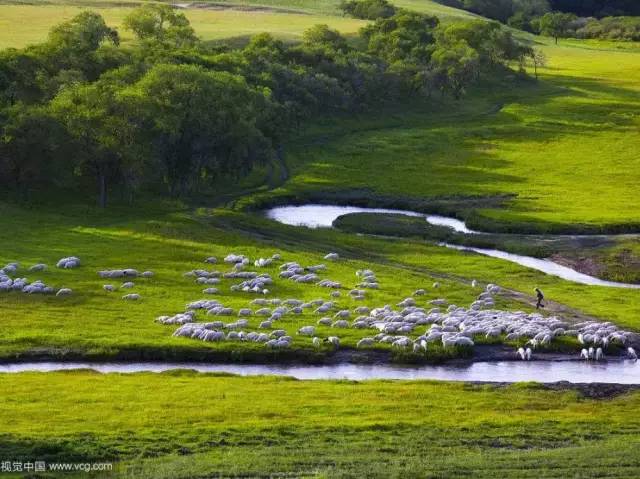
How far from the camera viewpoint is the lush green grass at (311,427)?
3894cm

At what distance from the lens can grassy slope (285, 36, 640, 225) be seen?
10050cm

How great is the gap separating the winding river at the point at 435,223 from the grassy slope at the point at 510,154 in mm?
4277

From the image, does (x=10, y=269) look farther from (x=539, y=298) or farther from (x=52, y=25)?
(x=52, y=25)

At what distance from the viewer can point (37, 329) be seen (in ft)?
195

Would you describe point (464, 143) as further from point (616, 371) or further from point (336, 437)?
point (336, 437)

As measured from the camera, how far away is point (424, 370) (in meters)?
55.8

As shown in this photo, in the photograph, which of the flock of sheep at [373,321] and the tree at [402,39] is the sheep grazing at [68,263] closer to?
the flock of sheep at [373,321]

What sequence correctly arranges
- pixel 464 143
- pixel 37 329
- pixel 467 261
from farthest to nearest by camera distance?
pixel 464 143 → pixel 467 261 → pixel 37 329

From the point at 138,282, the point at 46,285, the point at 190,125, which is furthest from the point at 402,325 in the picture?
the point at 190,125

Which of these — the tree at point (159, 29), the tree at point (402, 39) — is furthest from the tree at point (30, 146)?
the tree at point (402, 39)

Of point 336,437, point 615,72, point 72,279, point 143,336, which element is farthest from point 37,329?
point 615,72

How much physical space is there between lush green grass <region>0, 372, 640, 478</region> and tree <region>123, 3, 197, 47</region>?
93114 mm

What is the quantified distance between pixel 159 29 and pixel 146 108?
213 feet

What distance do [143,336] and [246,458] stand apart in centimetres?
1934
